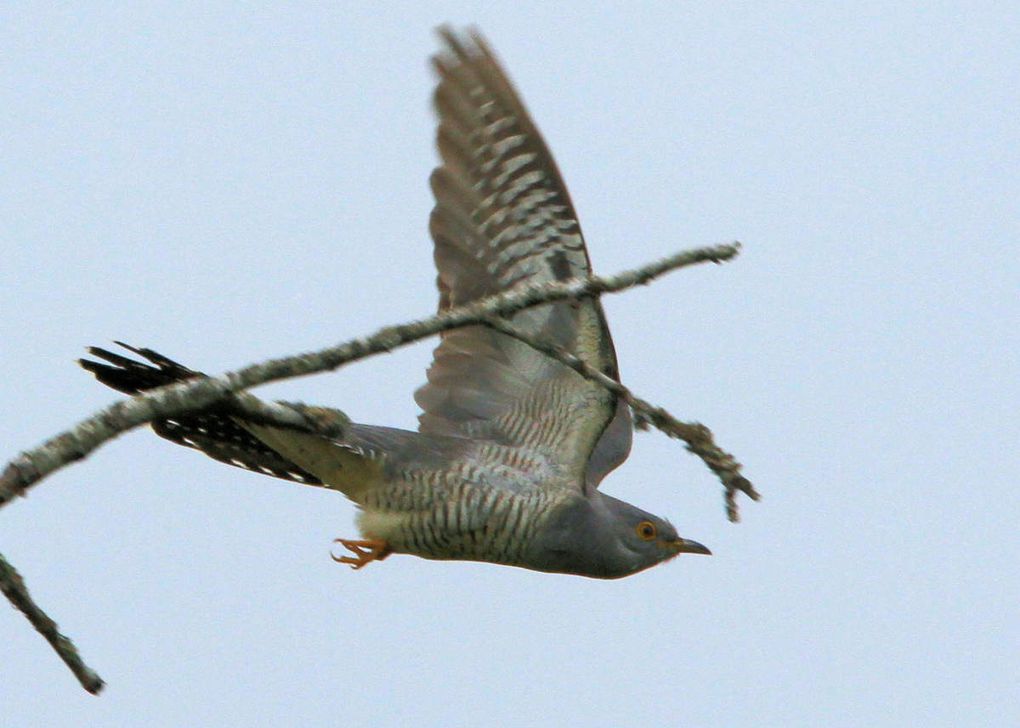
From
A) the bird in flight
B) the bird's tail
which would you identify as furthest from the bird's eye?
the bird's tail

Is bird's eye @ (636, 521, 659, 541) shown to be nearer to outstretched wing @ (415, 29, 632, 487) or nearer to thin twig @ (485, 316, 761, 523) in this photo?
outstretched wing @ (415, 29, 632, 487)

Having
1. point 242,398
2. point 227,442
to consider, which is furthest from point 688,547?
point 242,398

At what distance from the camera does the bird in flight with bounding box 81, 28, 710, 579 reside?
20.8 ft

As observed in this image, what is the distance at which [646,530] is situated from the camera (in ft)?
22.6

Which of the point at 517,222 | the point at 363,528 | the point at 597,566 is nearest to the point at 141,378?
the point at 363,528

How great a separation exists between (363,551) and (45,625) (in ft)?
10.3

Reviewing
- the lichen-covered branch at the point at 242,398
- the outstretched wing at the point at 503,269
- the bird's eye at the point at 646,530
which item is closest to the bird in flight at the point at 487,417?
the outstretched wing at the point at 503,269

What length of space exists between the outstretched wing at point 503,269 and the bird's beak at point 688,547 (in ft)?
2.47

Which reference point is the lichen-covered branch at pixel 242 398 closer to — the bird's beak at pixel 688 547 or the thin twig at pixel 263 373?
the thin twig at pixel 263 373

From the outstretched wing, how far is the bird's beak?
29.7 inches

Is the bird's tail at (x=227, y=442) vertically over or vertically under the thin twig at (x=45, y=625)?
over

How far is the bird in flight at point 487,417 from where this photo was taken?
6352 mm

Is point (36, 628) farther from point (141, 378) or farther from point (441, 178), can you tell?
point (441, 178)

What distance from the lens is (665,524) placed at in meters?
6.98
